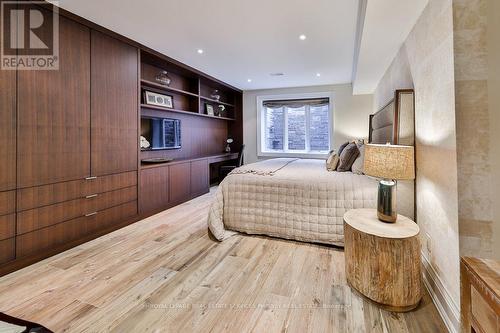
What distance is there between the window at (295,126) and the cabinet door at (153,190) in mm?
3062

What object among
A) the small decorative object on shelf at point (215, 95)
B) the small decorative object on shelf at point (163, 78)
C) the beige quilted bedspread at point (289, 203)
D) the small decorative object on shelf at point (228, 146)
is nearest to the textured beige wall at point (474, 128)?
the beige quilted bedspread at point (289, 203)

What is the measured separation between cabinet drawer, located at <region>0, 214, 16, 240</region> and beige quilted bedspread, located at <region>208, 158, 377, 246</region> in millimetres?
1722

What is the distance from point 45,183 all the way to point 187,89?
3216 mm

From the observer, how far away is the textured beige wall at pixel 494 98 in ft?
4.21

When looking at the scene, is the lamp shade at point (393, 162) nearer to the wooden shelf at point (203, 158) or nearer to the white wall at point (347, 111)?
the wooden shelf at point (203, 158)

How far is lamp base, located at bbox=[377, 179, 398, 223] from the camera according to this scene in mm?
1814

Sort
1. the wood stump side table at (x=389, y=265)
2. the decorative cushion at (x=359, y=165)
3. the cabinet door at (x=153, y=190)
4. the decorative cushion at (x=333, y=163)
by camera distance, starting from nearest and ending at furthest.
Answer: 1. the wood stump side table at (x=389, y=265)
2. the decorative cushion at (x=359, y=165)
3. the decorative cushion at (x=333, y=163)
4. the cabinet door at (x=153, y=190)

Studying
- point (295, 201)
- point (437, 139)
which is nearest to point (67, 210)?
point (295, 201)

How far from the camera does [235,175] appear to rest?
2.98 meters

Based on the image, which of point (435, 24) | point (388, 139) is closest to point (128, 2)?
point (435, 24)

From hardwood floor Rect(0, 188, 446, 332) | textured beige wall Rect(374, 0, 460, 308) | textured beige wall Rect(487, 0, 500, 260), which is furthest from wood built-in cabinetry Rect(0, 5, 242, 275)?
textured beige wall Rect(487, 0, 500, 260)

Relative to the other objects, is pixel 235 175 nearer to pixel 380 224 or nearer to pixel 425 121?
pixel 380 224

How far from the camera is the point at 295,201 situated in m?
2.64

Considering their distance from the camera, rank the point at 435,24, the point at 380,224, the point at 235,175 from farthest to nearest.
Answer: the point at 235,175
the point at 380,224
the point at 435,24
